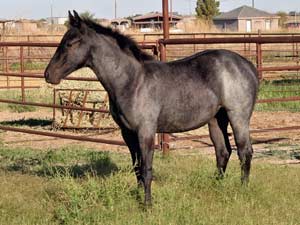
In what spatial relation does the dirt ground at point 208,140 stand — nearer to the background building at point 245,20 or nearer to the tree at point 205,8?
the tree at point 205,8

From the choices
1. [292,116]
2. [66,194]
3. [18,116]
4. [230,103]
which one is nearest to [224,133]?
[230,103]

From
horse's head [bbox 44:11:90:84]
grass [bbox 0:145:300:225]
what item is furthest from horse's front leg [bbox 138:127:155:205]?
horse's head [bbox 44:11:90:84]

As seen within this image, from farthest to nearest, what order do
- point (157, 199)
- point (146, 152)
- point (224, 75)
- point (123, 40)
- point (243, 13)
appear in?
point (243, 13)
point (224, 75)
point (123, 40)
point (146, 152)
point (157, 199)

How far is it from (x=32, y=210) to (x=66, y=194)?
0.36 m

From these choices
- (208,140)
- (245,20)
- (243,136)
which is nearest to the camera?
(243,136)

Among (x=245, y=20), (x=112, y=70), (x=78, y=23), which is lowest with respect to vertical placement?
(x=112, y=70)

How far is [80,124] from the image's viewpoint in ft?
36.4

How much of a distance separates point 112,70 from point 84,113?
219 inches

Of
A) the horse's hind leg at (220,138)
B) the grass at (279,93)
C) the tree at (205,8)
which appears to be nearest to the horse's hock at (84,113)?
the grass at (279,93)

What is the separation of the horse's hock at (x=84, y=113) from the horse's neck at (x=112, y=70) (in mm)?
5281

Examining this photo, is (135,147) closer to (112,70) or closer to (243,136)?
(112,70)

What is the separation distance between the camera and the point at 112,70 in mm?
5691

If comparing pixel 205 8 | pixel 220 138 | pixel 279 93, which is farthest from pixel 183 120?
pixel 205 8

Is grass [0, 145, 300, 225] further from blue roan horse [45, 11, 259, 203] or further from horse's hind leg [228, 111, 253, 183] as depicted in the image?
blue roan horse [45, 11, 259, 203]
